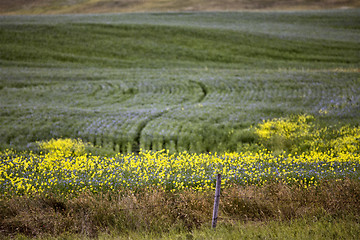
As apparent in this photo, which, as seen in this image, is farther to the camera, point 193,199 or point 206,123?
point 206,123

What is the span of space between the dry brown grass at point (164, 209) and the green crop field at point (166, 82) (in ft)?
24.9

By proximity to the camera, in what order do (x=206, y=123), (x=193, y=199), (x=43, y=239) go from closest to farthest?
(x=43, y=239) < (x=193, y=199) < (x=206, y=123)

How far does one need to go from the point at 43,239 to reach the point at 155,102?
1919 centimetres

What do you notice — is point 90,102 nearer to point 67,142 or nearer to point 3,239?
point 67,142

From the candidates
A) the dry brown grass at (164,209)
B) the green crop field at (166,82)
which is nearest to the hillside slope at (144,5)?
the green crop field at (166,82)

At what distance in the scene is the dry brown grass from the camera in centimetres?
792

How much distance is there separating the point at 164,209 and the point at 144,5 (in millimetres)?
139318

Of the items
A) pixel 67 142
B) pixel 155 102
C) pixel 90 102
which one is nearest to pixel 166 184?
pixel 67 142

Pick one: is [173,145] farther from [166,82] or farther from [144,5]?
[144,5]

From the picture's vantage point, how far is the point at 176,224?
25.8 feet

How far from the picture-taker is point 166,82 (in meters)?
31.2

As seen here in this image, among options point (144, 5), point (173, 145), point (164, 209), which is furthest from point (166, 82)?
point (144, 5)

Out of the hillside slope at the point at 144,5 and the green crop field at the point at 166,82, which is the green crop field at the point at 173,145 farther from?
the hillside slope at the point at 144,5

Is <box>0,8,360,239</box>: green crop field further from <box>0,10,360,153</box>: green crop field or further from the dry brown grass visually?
<box>0,10,360,153</box>: green crop field
